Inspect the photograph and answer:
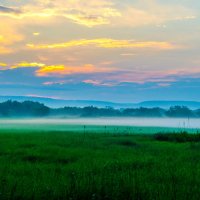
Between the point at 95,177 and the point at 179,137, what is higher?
the point at 179,137

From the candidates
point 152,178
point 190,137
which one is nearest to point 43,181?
point 152,178

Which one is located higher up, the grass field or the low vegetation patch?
the low vegetation patch

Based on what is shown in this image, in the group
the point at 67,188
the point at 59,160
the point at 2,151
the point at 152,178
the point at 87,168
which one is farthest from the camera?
the point at 2,151

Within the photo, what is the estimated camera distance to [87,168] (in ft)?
48.4

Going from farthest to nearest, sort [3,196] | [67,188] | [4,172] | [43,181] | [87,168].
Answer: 1. [87,168]
2. [4,172]
3. [43,181]
4. [67,188]
5. [3,196]

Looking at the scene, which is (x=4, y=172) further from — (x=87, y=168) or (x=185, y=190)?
(x=185, y=190)

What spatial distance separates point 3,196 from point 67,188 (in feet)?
6.19

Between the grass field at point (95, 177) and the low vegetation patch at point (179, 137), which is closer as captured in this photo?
the grass field at point (95, 177)

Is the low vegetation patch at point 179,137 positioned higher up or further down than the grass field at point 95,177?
higher up

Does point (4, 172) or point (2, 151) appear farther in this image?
point (2, 151)

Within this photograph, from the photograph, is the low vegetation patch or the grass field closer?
the grass field

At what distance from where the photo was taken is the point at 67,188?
1030 centimetres

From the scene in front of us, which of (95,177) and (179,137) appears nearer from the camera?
(95,177)

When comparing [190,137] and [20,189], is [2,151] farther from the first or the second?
[190,137]
